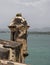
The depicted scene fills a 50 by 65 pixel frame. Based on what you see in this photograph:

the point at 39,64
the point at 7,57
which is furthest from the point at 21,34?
the point at 39,64

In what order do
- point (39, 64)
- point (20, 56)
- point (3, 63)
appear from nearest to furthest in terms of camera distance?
1. point (3, 63)
2. point (20, 56)
3. point (39, 64)

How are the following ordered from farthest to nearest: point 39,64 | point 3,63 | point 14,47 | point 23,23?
point 39,64 < point 23,23 < point 14,47 < point 3,63

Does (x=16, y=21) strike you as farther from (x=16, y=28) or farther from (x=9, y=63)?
(x=9, y=63)

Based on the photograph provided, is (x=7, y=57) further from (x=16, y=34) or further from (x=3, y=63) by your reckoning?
(x=16, y=34)

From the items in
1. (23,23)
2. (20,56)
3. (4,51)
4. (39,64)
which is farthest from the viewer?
(39,64)

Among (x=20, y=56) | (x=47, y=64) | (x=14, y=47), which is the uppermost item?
(x=14, y=47)

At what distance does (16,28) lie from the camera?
13797 millimetres

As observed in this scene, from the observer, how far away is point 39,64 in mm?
54938

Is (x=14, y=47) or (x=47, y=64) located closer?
(x=14, y=47)

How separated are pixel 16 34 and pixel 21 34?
27cm

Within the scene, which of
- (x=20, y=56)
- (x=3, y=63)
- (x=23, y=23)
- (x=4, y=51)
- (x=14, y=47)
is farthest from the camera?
(x=23, y=23)

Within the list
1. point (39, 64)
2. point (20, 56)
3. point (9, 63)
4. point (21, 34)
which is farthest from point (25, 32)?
point (39, 64)

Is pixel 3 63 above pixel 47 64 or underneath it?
above

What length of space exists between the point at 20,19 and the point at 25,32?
2.64 ft
